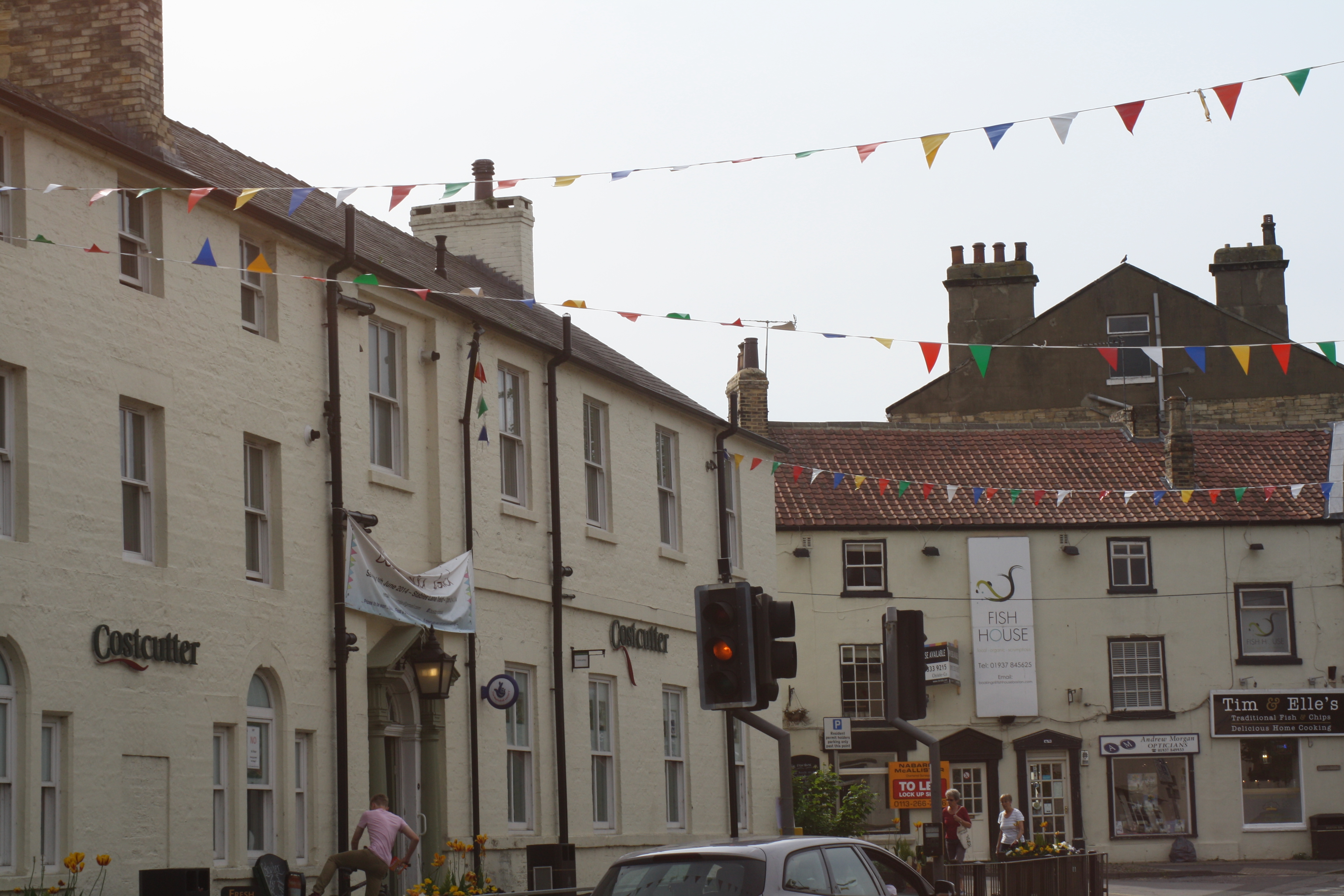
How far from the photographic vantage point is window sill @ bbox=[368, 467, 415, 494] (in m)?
18.6

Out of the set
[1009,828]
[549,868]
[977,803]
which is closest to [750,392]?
[977,803]

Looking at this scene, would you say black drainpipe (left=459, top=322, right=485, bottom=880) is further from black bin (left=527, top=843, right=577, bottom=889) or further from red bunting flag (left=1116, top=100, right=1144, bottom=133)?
red bunting flag (left=1116, top=100, right=1144, bottom=133)

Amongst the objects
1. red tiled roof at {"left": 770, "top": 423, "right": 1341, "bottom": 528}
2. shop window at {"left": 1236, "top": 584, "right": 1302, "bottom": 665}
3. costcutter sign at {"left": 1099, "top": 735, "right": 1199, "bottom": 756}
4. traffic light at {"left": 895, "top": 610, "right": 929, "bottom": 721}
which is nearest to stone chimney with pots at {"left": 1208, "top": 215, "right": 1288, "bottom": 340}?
red tiled roof at {"left": 770, "top": 423, "right": 1341, "bottom": 528}

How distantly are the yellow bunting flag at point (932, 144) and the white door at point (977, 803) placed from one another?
24.4m

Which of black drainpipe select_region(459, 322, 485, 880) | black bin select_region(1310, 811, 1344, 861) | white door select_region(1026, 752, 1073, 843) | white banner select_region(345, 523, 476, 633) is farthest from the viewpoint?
white door select_region(1026, 752, 1073, 843)

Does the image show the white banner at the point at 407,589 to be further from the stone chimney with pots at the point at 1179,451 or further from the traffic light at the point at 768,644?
the stone chimney with pots at the point at 1179,451

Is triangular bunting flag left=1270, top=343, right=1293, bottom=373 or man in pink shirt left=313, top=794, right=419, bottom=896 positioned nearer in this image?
man in pink shirt left=313, top=794, right=419, bottom=896

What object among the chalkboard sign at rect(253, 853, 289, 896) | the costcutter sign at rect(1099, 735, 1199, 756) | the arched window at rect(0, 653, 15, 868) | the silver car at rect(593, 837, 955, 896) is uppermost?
the arched window at rect(0, 653, 15, 868)

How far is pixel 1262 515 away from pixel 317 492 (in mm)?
25474

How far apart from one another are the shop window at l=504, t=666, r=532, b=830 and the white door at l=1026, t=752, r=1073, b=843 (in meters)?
17.5

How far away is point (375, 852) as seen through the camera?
16.0 m

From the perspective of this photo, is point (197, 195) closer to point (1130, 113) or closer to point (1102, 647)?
point (1130, 113)

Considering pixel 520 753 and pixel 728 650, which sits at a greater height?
pixel 728 650

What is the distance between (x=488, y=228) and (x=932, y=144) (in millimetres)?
14497
